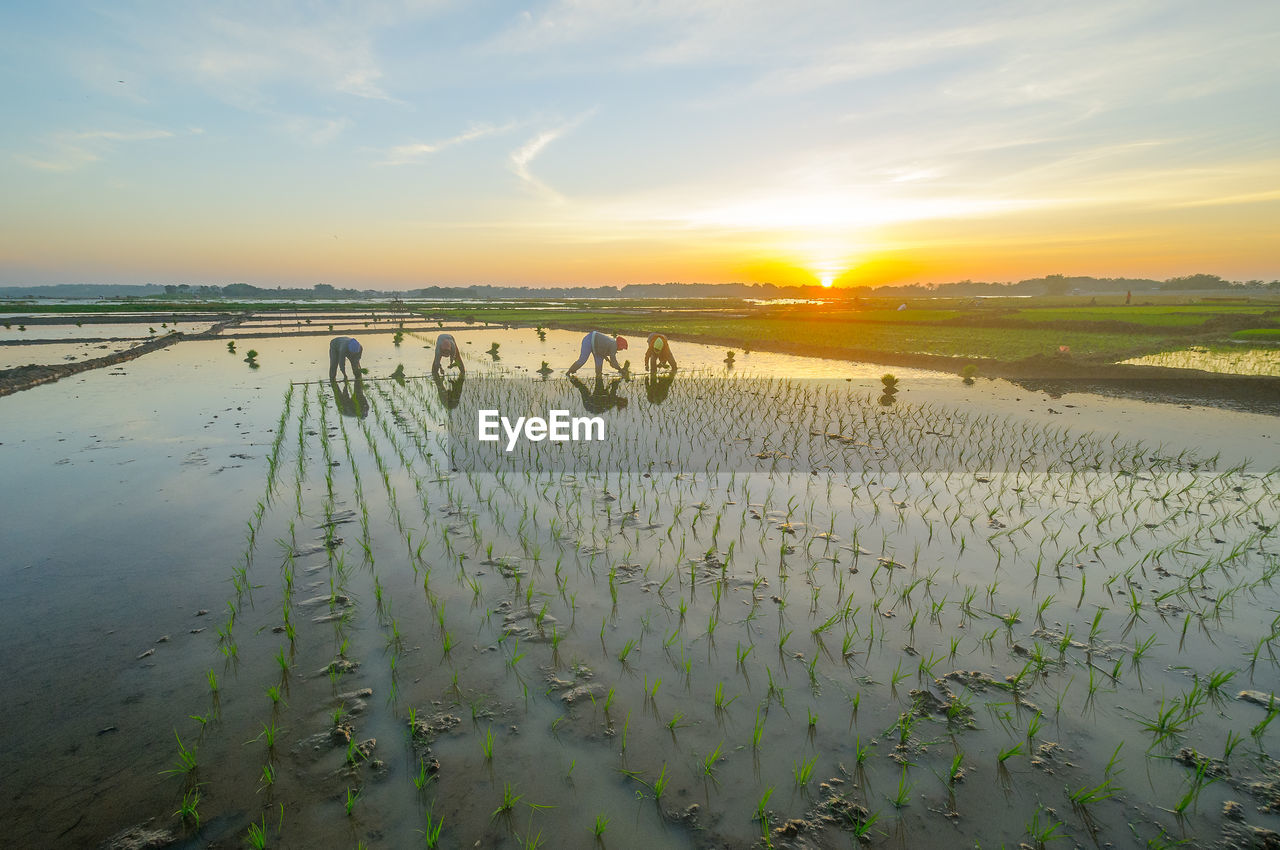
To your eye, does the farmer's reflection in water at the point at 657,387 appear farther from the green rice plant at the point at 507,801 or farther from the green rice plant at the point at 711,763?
the green rice plant at the point at 507,801

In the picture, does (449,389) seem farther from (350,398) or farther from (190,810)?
(190,810)

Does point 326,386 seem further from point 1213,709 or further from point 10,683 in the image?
point 1213,709

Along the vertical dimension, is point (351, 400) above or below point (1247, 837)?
above

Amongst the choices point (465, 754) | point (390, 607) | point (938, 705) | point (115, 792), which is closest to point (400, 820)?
point (465, 754)

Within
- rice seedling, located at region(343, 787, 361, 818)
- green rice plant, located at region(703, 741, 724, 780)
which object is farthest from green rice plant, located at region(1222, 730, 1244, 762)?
rice seedling, located at region(343, 787, 361, 818)

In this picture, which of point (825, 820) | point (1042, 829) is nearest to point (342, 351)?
point (825, 820)
